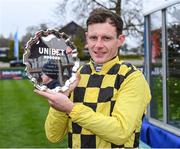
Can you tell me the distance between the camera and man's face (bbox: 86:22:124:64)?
1.78 m

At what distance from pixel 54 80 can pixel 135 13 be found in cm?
1717

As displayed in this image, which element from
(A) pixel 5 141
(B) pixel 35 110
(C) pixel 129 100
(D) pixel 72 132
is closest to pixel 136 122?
(C) pixel 129 100

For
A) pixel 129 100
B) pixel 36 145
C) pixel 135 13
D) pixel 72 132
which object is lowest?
pixel 36 145

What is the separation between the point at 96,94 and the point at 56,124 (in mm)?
250

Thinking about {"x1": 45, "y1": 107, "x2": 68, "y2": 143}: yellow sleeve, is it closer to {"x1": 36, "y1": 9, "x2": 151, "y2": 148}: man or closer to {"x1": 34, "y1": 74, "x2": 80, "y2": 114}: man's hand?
{"x1": 36, "y1": 9, "x2": 151, "y2": 148}: man

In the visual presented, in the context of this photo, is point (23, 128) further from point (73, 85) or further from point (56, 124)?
point (73, 85)

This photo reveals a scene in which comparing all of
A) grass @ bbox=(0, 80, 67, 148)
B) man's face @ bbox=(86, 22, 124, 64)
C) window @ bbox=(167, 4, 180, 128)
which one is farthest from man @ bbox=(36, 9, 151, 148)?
grass @ bbox=(0, 80, 67, 148)

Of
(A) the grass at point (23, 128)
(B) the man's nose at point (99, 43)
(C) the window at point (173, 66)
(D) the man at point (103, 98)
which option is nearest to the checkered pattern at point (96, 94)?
(D) the man at point (103, 98)

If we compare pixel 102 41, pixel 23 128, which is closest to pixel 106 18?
pixel 102 41

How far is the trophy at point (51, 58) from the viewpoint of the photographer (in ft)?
5.98

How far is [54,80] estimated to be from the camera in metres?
1.82

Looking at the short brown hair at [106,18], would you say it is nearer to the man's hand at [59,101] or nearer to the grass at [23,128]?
the man's hand at [59,101]

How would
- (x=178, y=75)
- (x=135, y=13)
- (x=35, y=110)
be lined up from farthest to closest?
(x=135, y=13) < (x=35, y=110) < (x=178, y=75)

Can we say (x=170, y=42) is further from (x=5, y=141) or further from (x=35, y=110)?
(x=35, y=110)
